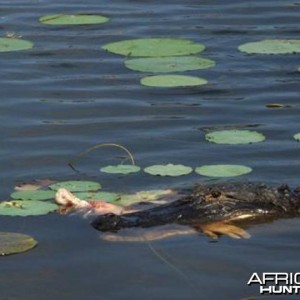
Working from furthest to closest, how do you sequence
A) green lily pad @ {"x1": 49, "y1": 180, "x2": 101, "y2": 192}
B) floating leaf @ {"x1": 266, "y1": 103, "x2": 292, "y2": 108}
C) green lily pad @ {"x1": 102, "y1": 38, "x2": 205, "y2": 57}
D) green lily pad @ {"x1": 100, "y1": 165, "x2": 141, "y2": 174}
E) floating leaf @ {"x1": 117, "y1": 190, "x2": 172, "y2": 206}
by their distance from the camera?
green lily pad @ {"x1": 102, "y1": 38, "x2": 205, "y2": 57}
floating leaf @ {"x1": 266, "y1": 103, "x2": 292, "y2": 108}
green lily pad @ {"x1": 100, "y1": 165, "x2": 141, "y2": 174}
green lily pad @ {"x1": 49, "y1": 180, "x2": 101, "y2": 192}
floating leaf @ {"x1": 117, "y1": 190, "x2": 172, "y2": 206}

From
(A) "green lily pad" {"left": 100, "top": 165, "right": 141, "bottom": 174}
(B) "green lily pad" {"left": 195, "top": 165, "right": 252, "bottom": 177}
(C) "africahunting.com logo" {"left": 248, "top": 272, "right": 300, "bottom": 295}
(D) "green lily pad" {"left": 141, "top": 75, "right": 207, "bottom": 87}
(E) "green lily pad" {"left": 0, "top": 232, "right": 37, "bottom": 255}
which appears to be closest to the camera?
(C) "africahunting.com logo" {"left": 248, "top": 272, "right": 300, "bottom": 295}

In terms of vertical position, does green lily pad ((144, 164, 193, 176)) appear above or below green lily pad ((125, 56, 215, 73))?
below

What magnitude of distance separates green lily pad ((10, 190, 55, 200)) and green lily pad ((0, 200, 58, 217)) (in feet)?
0.24

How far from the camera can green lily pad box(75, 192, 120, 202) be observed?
8.59 m

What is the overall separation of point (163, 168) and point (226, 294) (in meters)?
1.90

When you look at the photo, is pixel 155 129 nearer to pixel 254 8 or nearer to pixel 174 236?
pixel 174 236

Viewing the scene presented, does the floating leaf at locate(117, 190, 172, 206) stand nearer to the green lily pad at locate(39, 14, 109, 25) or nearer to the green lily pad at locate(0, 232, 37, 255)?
the green lily pad at locate(0, 232, 37, 255)

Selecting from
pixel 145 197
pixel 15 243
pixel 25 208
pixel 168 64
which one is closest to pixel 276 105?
pixel 168 64

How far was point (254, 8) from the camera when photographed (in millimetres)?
13539

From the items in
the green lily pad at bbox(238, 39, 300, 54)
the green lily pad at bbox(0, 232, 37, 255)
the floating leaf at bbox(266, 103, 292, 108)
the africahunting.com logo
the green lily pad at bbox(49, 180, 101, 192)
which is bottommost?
the africahunting.com logo

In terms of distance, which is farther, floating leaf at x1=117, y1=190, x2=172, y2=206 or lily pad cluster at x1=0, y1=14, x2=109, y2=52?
lily pad cluster at x1=0, y1=14, x2=109, y2=52

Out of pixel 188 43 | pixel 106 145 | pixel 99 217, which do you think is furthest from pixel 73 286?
pixel 188 43

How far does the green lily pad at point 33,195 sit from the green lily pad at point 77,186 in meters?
Answer: 0.09


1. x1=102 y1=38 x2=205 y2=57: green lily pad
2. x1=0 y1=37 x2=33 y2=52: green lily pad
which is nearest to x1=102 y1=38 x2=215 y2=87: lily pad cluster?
x1=102 y1=38 x2=205 y2=57: green lily pad
